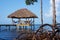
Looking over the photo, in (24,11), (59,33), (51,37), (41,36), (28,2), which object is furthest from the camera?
(28,2)

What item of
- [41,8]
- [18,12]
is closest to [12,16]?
[18,12]

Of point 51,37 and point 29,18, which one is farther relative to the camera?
point 29,18

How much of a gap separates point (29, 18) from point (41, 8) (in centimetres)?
452

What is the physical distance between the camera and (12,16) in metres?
38.2

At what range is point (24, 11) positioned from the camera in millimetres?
37625

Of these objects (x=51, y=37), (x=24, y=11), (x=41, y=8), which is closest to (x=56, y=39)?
(x=51, y=37)

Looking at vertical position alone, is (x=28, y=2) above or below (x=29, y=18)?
above

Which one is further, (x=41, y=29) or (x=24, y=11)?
(x=24, y=11)

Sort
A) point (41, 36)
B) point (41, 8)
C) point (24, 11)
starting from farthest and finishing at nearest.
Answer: point (24, 11) → point (41, 8) → point (41, 36)

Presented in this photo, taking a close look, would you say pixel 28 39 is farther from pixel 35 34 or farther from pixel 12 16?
pixel 12 16

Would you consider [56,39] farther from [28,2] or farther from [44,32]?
[28,2]

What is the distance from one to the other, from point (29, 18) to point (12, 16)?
321 cm

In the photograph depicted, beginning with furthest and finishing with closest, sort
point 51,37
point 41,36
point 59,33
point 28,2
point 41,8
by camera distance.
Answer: point 28,2 < point 41,8 < point 59,33 < point 41,36 < point 51,37

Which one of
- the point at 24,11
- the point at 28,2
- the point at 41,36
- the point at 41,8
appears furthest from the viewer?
the point at 28,2
